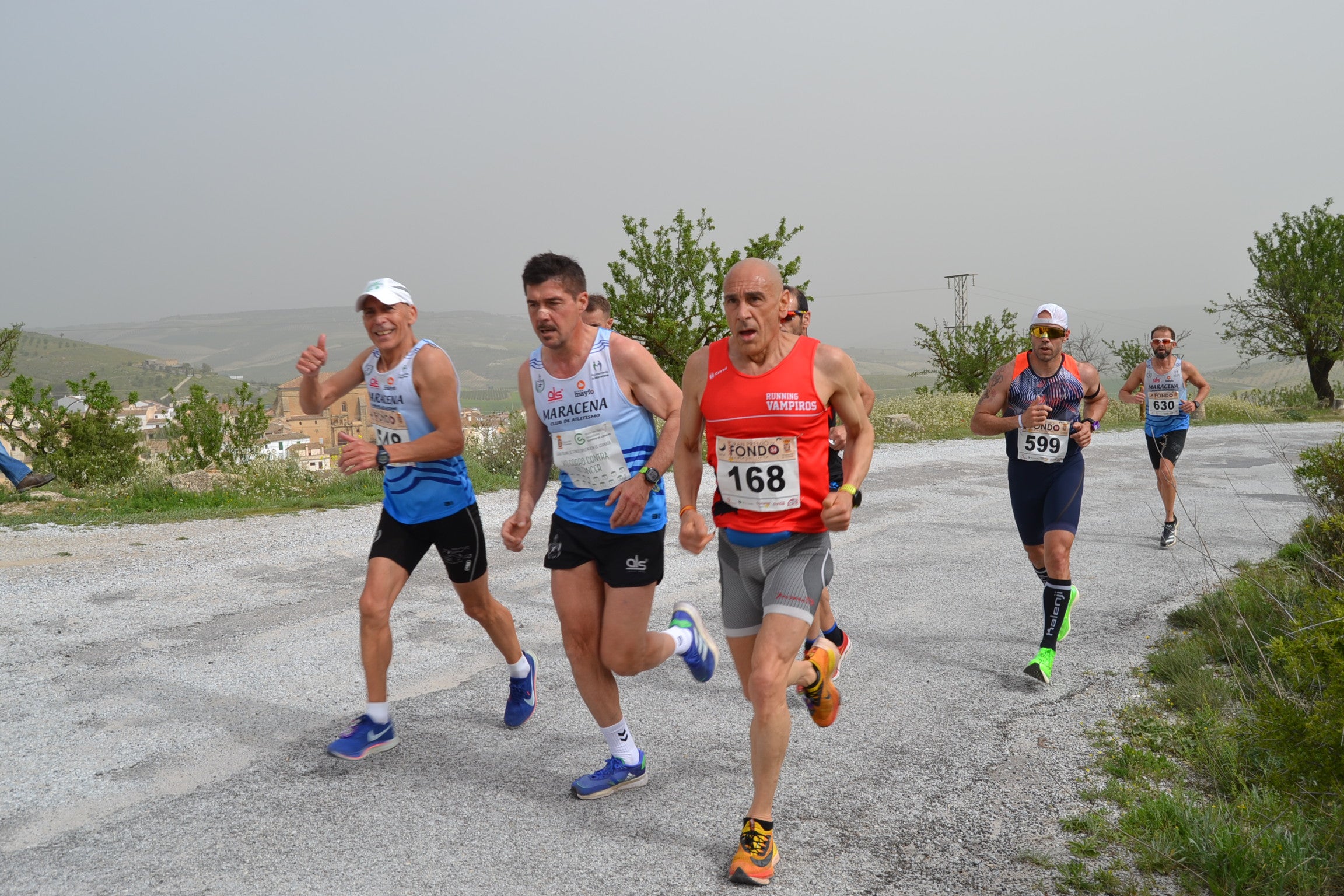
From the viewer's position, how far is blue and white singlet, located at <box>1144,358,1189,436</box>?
32.9 feet

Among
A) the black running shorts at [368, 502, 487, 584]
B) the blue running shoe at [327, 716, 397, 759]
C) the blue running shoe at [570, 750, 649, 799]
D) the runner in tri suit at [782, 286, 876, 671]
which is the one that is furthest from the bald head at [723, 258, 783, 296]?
the blue running shoe at [327, 716, 397, 759]

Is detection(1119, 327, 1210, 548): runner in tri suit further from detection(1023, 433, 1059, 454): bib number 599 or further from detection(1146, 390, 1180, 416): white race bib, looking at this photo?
detection(1023, 433, 1059, 454): bib number 599

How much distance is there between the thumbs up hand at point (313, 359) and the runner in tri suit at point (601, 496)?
1133 mm

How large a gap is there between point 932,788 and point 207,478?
36.2 ft

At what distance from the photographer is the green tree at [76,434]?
15695 millimetres

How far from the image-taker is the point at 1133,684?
5164 mm

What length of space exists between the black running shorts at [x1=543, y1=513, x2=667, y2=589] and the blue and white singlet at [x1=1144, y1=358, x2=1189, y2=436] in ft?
26.3

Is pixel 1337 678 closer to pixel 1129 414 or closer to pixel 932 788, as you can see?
pixel 932 788

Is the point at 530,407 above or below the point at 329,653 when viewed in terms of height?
above

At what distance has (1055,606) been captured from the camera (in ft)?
18.0

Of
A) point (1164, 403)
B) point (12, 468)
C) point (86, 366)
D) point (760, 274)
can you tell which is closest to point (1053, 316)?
point (760, 274)

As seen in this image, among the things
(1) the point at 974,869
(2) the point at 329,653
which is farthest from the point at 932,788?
(2) the point at 329,653

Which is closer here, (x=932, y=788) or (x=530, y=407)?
(x=932, y=788)

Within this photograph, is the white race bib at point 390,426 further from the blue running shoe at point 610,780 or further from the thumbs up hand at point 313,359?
the blue running shoe at point 610,780
